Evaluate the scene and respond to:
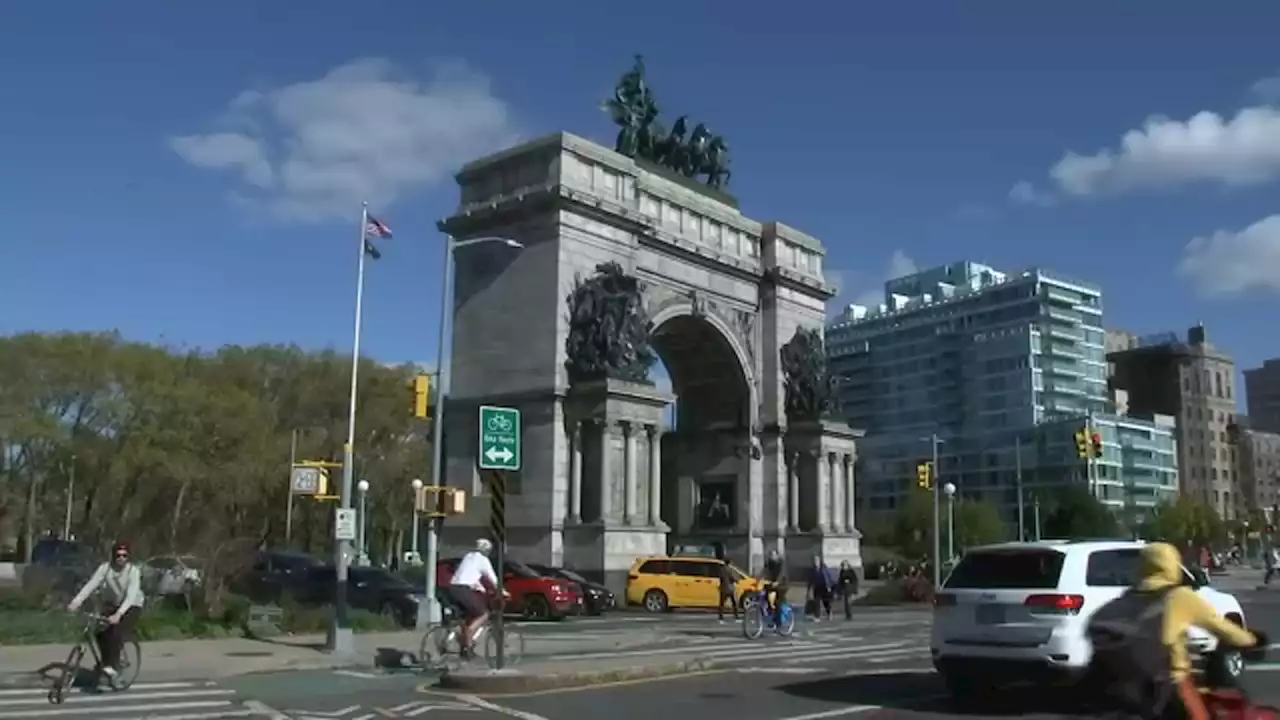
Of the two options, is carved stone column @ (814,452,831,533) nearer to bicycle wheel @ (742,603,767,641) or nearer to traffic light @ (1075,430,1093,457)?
traffic light @ (1075,430,1093,457)

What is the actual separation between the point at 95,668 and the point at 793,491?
43.7 meters

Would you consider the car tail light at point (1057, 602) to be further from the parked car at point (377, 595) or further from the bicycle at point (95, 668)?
the parked car at point (377, 595)

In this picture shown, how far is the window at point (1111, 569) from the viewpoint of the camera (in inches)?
503

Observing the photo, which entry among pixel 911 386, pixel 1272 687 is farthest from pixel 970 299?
pixel 1272 687

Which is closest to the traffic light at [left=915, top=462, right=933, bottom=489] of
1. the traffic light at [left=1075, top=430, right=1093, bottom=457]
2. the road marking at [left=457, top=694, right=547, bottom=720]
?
the traffic light at [left=1075, top=430, right=1093, bottom=457]

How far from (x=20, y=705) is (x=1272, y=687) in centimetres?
1485

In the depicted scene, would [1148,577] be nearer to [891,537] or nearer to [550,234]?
[550,234]

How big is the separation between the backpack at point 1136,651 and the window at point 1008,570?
14.8ft

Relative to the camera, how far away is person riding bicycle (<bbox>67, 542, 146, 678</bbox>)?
14984mm

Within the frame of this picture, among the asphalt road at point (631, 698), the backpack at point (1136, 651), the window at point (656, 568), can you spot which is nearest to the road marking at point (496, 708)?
the asphalt road at point (631, 698)

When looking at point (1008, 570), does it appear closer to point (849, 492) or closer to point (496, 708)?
point (496, 708)

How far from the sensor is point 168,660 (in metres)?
18.9

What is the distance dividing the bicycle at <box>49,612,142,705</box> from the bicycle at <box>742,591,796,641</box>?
12.4m

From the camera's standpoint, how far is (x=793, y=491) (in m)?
56.5
